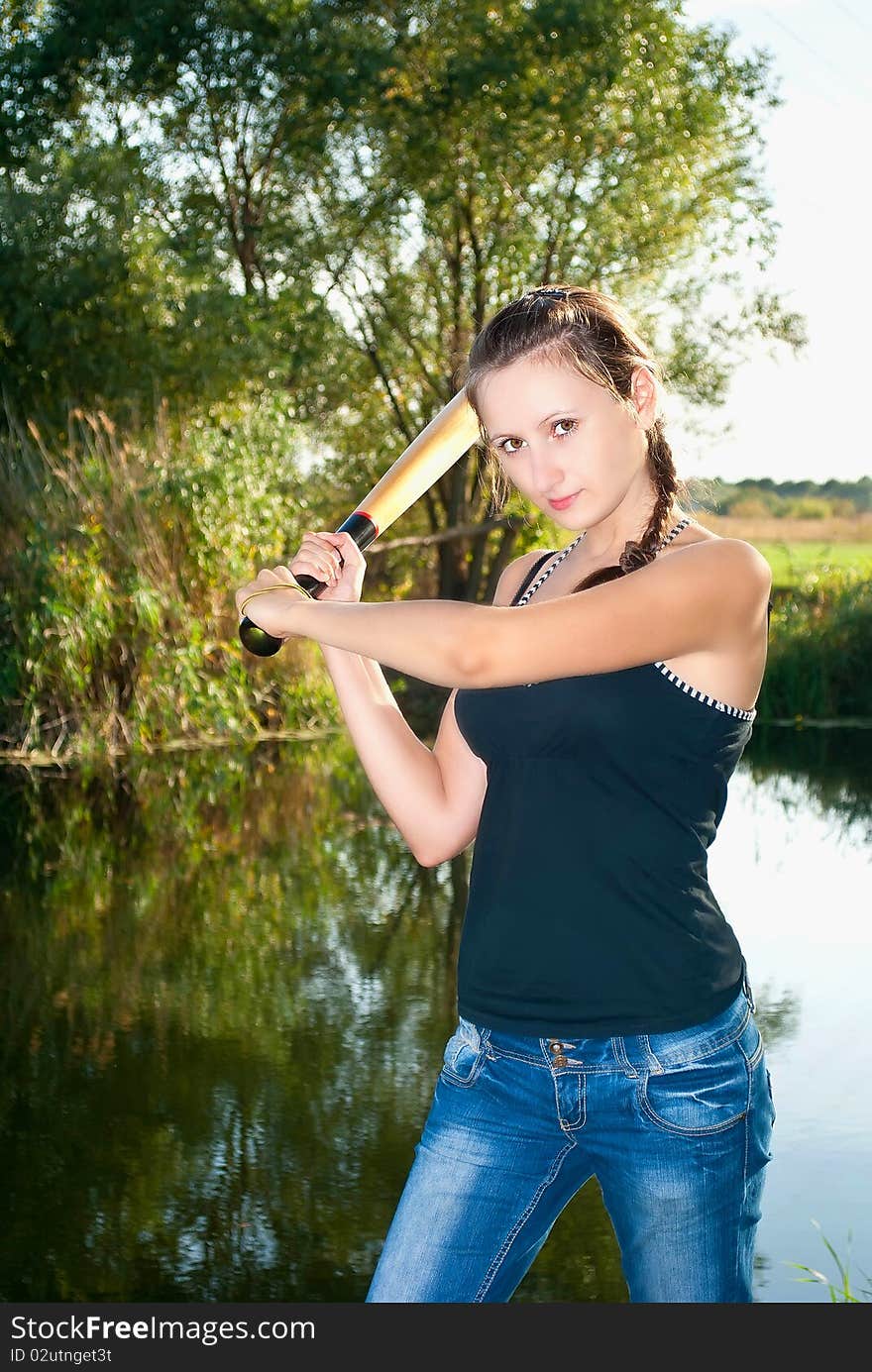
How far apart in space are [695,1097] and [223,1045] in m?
3.17

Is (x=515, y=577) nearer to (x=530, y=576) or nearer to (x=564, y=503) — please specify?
(x=530, y=576)

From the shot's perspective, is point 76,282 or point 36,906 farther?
point 76,282

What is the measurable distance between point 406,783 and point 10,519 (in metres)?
8.73

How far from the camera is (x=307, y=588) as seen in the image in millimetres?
1995

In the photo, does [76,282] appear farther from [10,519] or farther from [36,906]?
[36,906]

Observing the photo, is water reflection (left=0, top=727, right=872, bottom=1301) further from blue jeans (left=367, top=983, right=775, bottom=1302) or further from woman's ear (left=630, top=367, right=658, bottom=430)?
woman's ear (left=630, top=367, right=658, bottom=430)

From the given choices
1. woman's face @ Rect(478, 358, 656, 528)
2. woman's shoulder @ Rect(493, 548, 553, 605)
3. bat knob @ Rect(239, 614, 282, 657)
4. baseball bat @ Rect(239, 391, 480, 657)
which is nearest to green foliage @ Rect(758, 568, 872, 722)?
baseball bat @ Rect(239, 391, 480, 657)

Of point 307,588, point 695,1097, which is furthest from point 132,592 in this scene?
point 695,1097

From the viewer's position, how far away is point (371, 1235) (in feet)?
10.6

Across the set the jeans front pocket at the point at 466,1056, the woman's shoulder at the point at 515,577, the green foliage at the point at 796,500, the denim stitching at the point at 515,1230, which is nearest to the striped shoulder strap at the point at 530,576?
the woman's shoulder at the point at 515,577

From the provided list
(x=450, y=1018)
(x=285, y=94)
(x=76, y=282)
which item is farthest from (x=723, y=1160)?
(x=285, y=94)

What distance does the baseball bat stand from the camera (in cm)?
210

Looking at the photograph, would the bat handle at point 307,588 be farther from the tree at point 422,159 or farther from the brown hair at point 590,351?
the tree at point 422,159

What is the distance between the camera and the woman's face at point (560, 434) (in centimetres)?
165
